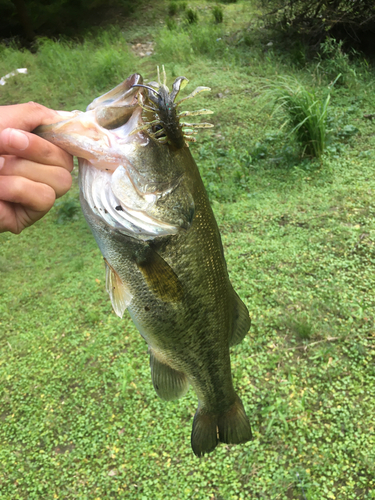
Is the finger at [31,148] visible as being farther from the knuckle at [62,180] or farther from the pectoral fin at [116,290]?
the pectoral fin at [116,290]

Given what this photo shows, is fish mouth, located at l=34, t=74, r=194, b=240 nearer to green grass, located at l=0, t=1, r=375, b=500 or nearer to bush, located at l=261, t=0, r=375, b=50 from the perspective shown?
green grass, located at l=0, t=1, r=375, b=500

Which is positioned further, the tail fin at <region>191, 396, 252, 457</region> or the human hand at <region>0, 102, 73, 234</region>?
the tail fin at <region>191, 396, 252, 457</region>

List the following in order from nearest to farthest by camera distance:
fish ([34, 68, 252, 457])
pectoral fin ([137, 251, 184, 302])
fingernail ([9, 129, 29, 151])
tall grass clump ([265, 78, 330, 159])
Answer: fingernail ([9, 129, 29, 151]) < fish ([34, 68, 252, 457]) < pectoral fin ([137, 251, 184, 302]) < tall grass clump ([265, 78, 330, 159])

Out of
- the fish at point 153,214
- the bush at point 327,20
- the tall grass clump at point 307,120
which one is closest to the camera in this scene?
the fish at point 153,214

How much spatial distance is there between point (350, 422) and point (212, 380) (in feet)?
4.47

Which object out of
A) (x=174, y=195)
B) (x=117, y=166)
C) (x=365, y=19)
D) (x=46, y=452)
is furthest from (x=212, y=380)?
(x=365, y=19)

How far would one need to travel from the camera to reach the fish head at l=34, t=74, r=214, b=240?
120 centimetres

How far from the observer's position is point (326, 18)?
22.6 feet

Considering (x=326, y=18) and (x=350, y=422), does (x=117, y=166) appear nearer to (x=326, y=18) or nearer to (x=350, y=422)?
(x=350, y=422)

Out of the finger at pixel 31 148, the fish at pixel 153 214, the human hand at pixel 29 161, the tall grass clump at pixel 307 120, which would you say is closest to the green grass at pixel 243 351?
the tall grass clump at pixel 307 120

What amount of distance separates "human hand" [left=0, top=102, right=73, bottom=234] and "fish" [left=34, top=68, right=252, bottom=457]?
4 cm

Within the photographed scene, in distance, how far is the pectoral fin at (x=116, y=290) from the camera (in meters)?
1.41

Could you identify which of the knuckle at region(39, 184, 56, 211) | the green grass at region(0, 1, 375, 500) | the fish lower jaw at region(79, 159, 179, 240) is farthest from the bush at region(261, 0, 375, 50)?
the knuckle at region(39, 184, 56, 211)

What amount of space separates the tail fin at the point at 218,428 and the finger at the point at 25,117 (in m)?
1.33
